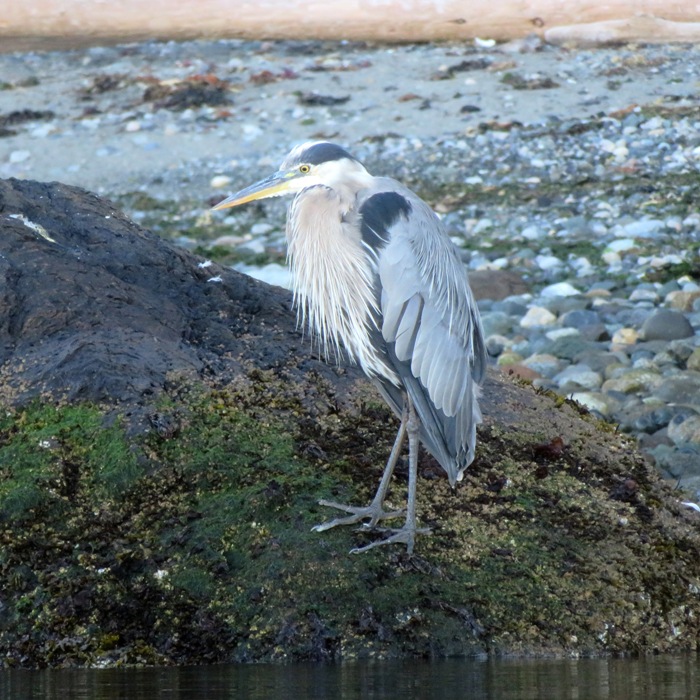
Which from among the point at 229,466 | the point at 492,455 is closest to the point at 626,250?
the point at 492,455

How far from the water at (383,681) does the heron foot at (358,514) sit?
23.4 inches

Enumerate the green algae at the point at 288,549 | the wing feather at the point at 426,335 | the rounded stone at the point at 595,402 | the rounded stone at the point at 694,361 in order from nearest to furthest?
the green algae at the point at 288,549
the wing feather at the point at 426,335
the rounded stone at the point at 595,402
the rounded stone at the point at 694,361

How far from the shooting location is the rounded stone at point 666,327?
9445 millimetres

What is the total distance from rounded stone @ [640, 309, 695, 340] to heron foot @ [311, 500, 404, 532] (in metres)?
5.11

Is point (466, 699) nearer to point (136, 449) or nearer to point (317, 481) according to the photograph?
point (317, 481)

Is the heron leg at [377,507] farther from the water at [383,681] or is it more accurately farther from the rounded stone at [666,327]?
the rounded stone at [666,327]

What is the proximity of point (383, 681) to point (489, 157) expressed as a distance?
10.9m

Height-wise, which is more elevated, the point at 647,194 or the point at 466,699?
the point at 466,699

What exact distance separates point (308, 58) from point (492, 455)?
46.0ft

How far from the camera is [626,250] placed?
11.6m

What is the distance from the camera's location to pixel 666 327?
9.48m

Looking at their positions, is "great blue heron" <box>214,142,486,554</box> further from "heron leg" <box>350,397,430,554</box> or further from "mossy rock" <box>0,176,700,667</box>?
"mossy rock" <box>0,176,700,667</box>

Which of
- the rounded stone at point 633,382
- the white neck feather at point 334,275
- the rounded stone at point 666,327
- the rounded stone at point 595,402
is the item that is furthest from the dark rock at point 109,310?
the rounded stone at point 666,327

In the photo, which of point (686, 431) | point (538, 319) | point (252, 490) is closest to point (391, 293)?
point (252, 490)
